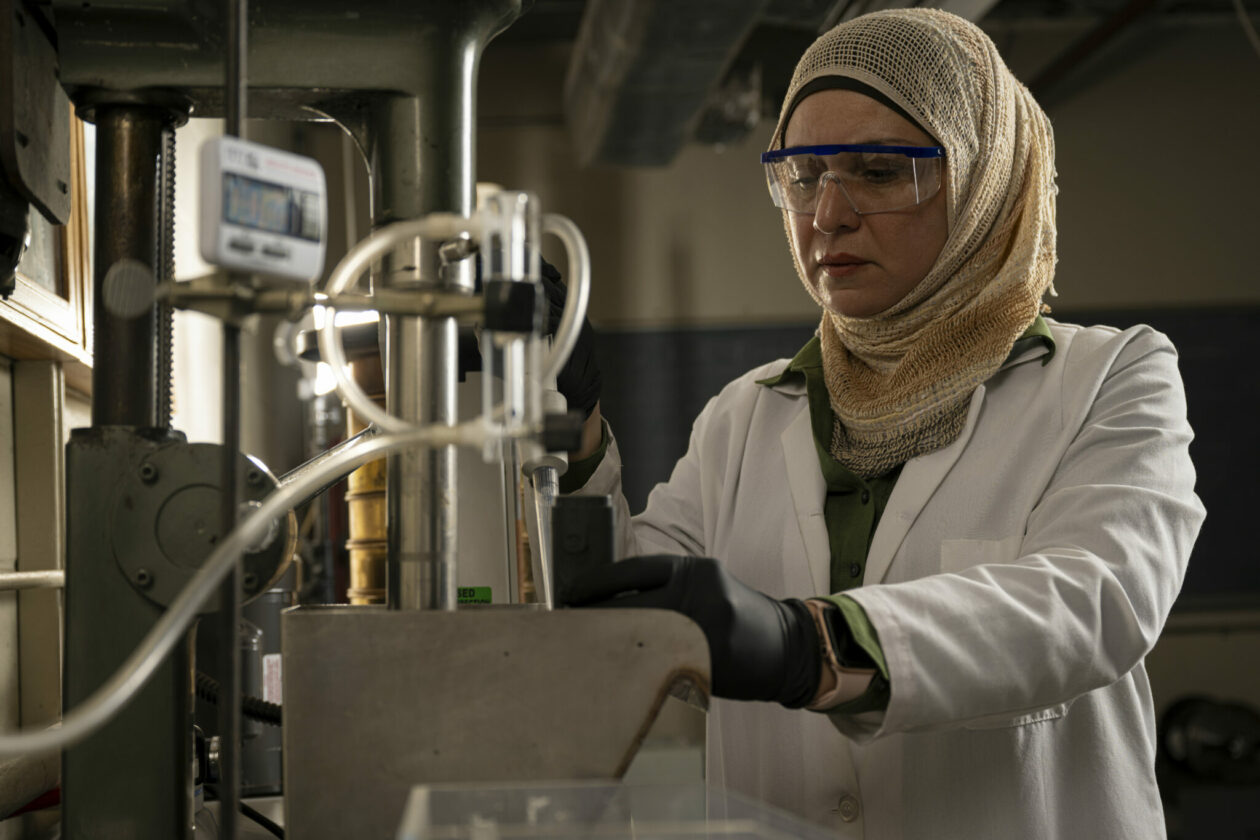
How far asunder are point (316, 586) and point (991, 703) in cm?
221

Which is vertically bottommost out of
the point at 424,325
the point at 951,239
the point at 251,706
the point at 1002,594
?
the point at 251,706

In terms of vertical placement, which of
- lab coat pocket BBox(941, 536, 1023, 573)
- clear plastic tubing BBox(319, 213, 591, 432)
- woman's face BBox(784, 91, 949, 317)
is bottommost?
lab coat pocket BBox(941, 536, 1023, 573)

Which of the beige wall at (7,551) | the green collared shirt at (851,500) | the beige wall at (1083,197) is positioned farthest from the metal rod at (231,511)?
the beige wall at (1083,197)

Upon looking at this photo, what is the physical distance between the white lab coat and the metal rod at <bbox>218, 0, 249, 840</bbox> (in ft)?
1.41

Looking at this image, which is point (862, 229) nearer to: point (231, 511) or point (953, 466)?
point (953, 466)

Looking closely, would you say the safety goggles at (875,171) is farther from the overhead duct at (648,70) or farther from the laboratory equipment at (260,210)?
the overhead duct at (648,70)

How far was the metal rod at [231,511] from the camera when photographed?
556 mm

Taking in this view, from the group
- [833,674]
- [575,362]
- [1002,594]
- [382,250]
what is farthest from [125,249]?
[1002,594]

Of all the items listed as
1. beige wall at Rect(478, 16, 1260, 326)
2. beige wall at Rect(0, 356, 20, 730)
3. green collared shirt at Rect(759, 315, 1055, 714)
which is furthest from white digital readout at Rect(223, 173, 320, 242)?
beige wall at Rect(478, 16, 1260, 326)

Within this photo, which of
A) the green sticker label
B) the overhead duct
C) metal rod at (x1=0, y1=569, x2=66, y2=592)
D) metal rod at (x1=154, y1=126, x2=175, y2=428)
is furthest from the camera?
the overhead duct

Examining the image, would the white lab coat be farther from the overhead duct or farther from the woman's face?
the overhead duct

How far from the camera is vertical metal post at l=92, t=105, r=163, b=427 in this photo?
78 cm

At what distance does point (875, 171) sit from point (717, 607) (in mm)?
616

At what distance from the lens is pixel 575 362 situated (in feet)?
3.51
